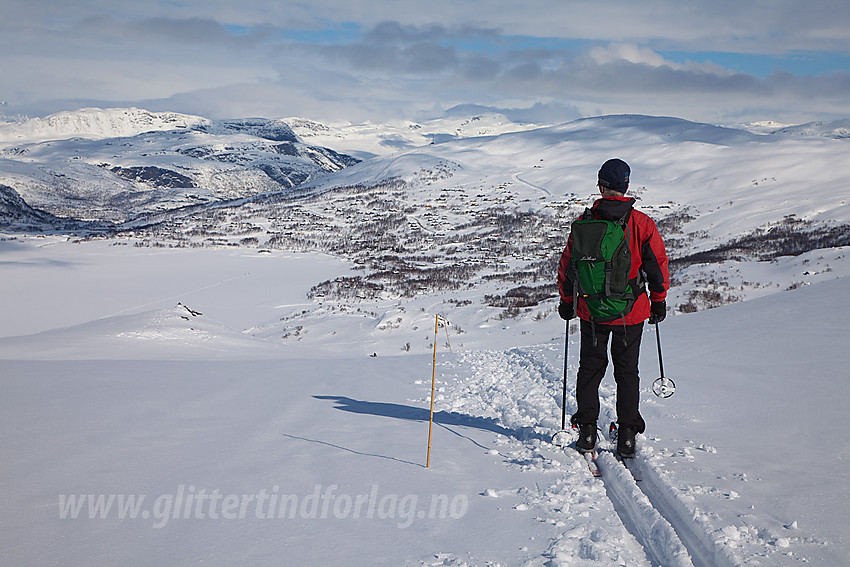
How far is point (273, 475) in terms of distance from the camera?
464 cm

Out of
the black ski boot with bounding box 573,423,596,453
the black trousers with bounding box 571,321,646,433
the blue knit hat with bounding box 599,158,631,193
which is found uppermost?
the blue knit hat with bounding box 599,158,631,193

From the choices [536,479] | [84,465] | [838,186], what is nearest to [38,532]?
[84,465]

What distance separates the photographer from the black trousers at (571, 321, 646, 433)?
527 centimetres

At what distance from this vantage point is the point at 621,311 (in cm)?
514

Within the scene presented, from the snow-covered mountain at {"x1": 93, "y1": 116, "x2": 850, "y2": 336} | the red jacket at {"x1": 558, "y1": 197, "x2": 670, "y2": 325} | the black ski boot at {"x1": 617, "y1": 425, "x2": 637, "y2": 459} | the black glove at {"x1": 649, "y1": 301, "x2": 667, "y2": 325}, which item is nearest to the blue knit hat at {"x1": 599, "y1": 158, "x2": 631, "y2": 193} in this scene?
the red jacket at {"x1": 558, "y1": 197, "x2": 670, "y2": 325}

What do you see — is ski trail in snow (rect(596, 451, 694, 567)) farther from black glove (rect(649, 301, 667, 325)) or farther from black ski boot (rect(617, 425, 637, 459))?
black glove (rect(649, 301, 667, 325))

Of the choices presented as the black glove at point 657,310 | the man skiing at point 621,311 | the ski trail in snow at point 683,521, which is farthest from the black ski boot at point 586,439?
the black glove at point 657,310

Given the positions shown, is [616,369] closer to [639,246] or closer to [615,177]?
[639,246]

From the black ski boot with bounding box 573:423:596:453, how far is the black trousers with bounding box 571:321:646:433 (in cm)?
9

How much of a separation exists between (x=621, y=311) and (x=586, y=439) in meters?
1.32

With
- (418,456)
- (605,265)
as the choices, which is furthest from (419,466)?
(605,265)

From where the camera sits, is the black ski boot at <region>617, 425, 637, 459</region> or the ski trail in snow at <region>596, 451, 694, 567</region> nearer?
the ski trail in snow at <region>596, 451, 694, 567</region>

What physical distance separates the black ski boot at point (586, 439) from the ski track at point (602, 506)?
110 mm

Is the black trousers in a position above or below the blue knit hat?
below
